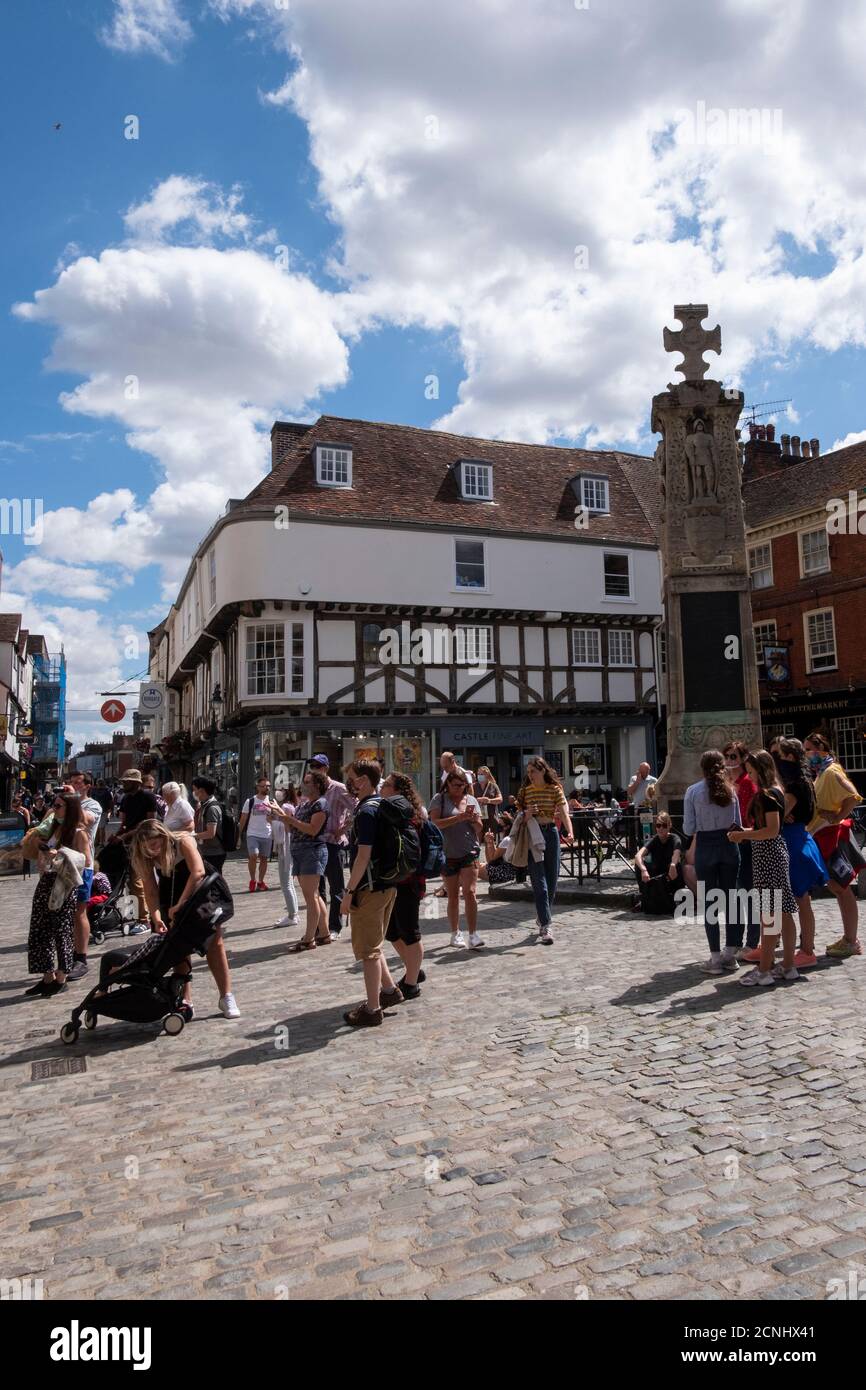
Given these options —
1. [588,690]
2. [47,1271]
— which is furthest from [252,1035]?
[588,690]

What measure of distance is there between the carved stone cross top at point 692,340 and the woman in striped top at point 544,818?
27.8 feet

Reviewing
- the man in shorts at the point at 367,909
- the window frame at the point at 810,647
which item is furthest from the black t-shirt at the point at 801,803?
the window frame at the point at 810,647

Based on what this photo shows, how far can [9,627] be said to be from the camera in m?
53.8

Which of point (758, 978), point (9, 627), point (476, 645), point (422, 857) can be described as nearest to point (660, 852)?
point (758, 978)

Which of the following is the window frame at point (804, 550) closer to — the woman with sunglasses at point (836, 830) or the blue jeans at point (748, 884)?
the woman with sunglasses at point (836, 830)

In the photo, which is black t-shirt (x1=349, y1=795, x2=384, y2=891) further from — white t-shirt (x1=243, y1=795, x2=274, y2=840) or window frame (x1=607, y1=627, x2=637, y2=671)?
window frame (x1=607, y1=627, x2=637, y2=671)

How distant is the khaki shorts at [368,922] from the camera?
254 inches

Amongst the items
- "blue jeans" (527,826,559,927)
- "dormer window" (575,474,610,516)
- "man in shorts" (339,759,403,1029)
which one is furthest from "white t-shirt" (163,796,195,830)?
"dormer window" (575,474,610,516)

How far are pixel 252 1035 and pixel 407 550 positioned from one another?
23344mm

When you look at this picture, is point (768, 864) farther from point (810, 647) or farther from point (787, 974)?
point (810, 647)

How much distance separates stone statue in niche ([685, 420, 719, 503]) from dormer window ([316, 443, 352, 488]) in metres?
16.0

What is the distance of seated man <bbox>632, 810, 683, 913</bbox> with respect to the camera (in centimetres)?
1075
